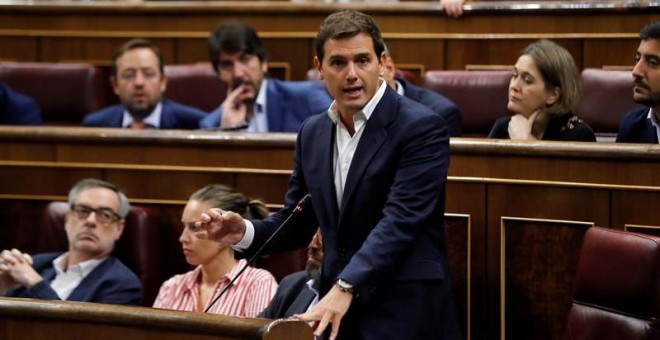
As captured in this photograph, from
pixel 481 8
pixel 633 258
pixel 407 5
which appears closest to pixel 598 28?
pixel 481 8

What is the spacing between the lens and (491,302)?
4.57ft

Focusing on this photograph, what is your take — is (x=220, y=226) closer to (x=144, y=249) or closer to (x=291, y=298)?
(x=291, y=298)

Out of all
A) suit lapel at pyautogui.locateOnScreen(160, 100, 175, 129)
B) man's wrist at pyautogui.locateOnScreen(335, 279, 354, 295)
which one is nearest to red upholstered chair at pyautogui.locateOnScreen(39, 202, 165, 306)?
suit lapel at pyautogui.locateOnScreen(160, 100, 175, 129)

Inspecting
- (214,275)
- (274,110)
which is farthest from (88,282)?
(274,110)

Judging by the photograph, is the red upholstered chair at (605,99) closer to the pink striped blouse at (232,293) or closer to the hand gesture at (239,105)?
the hand gesture at (239,105)

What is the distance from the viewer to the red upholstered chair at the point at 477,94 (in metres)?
1.85

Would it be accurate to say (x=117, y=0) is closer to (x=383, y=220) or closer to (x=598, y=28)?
(x=598, y=28)

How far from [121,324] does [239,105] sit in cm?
88

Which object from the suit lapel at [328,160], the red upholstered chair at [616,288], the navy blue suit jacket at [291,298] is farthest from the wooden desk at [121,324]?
the red upholstered chair at [616,288]

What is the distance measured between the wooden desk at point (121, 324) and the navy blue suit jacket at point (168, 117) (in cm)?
88

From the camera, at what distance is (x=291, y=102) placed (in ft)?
6.17

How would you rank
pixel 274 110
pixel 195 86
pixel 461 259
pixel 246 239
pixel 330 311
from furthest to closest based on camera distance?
pixel 195 86 → pixel 274 110 → pixel 461 259 → pixel 246 239 → pixel 330 311

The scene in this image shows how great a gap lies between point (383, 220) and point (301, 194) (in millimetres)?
140

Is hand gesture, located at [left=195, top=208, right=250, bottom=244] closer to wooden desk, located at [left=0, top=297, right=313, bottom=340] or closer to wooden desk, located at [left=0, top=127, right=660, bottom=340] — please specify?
wooden desk, located at [left=0, top=297, right=313, bottom=340]
